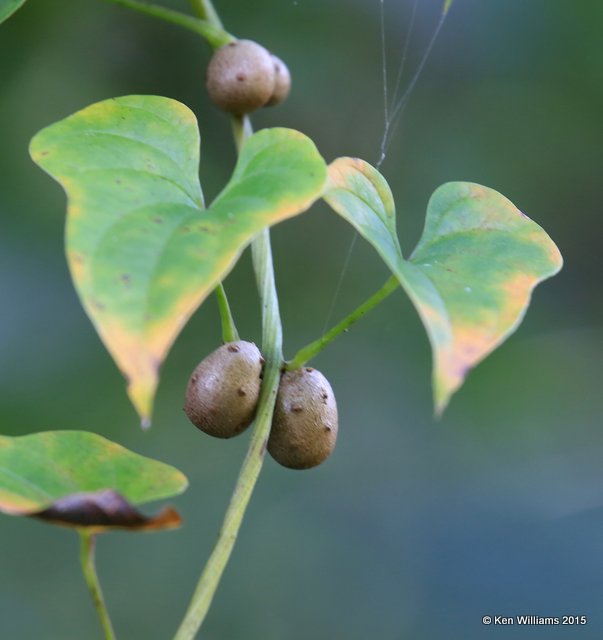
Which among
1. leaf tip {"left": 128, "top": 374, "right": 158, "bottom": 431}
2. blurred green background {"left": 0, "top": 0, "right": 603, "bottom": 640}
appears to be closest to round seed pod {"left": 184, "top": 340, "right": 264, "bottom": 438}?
leaf tip {"left": 128, "top": 374, "right": 158, "bottom": 431}

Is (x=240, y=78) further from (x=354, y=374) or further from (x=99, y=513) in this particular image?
(x=354, y=374)

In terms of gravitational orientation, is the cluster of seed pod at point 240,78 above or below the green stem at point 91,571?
above

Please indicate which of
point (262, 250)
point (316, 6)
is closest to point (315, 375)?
point (262, 250)

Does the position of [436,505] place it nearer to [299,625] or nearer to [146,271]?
[299,625]

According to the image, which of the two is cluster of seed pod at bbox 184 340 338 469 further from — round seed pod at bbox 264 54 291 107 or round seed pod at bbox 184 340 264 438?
round seed pod at bbox 264 54 291 107

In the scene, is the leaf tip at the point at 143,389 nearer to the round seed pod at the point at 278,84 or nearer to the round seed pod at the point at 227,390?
the round seed pod at the point at 227,390

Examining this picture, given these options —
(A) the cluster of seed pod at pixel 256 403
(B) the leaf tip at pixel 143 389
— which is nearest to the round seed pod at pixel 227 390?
(A) the cluster of seed pod at pixel 256 403
